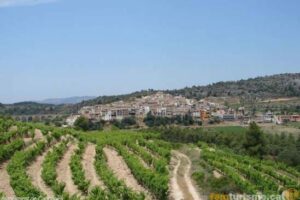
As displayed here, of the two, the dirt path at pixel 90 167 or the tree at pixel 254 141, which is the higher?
the dirt path at pixel 90 167

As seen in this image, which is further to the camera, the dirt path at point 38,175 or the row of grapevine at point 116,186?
the dirt path at point 38,175

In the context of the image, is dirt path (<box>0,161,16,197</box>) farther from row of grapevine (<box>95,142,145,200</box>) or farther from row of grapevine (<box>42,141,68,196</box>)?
row of grapevine (<box>95,142,145,200</box>)

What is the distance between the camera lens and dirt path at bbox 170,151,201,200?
22.5 meters

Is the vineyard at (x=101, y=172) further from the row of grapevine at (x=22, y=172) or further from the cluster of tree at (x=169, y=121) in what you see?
the cluster of tree at (x=169, y=121)

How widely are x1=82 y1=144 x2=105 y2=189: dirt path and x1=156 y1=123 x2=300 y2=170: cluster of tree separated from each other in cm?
2408

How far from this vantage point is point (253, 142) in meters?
55.8

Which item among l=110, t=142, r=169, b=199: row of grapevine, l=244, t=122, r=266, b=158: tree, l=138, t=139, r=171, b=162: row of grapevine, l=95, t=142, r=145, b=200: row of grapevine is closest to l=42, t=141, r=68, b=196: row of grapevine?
l=95, t=142, r=145, b=200: row of grapevine

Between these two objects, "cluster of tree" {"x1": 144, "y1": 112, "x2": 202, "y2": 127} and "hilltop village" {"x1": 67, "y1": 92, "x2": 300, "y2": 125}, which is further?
"hilltop village" {"x1": 67, "y1": 92, "x2": 300, "y2": 125}

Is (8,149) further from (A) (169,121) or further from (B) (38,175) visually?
(A) (169,121)

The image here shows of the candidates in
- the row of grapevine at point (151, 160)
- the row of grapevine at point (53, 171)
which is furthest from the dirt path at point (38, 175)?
the row of grapevine at point (151, 160)

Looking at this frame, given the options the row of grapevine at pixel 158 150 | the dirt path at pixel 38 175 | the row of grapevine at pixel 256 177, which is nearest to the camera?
the dirt path at pixel 38 175

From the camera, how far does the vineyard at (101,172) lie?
69.9 ft

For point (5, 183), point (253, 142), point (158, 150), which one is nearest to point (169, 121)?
point (253, 142)

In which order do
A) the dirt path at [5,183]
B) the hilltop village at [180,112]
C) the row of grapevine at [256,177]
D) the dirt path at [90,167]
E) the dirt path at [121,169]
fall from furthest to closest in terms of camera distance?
the hilltop village at [180,112] < the row of grapevine at [256,177] < the dirt path at [121,169] < the dirt path at [90,167] < the dirt path at [5,183]
